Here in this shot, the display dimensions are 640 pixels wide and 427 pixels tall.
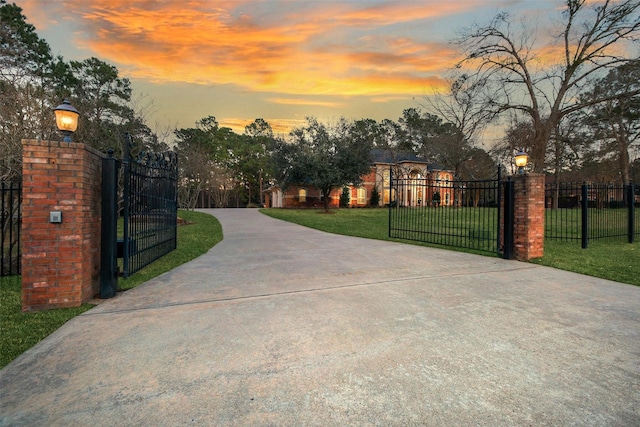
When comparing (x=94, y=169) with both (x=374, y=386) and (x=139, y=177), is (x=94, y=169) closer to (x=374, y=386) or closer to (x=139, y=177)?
(x=139, y=177)

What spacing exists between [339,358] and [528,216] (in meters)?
6.07

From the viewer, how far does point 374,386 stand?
2070 millimetres

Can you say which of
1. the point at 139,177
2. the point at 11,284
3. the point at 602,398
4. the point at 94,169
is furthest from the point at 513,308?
the point at 11,284

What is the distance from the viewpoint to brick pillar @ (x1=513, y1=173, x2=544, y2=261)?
6566 millimetres

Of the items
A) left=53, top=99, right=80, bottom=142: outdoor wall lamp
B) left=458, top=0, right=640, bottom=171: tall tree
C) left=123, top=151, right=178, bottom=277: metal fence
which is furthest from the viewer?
left=458, top=0, right=640, bottom=171: tall tree

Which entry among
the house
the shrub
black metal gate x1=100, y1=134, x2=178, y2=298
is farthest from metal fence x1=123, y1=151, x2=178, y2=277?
Answer: the shrub

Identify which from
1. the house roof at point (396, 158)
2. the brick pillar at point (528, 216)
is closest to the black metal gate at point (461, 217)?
the brick pillar at point (528, 216)

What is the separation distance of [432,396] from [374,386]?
37 cm

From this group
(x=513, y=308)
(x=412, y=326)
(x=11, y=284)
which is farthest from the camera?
(x=11, y=284)

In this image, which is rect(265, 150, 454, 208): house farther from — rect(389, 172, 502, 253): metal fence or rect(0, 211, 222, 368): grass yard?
rect(0, 211, 222, 368): grass yard

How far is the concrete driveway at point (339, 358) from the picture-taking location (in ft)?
5.98

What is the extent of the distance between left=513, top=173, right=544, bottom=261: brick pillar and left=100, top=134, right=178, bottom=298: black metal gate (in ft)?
24.8

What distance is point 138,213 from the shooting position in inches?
215

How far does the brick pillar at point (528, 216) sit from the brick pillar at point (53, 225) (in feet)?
25.5
